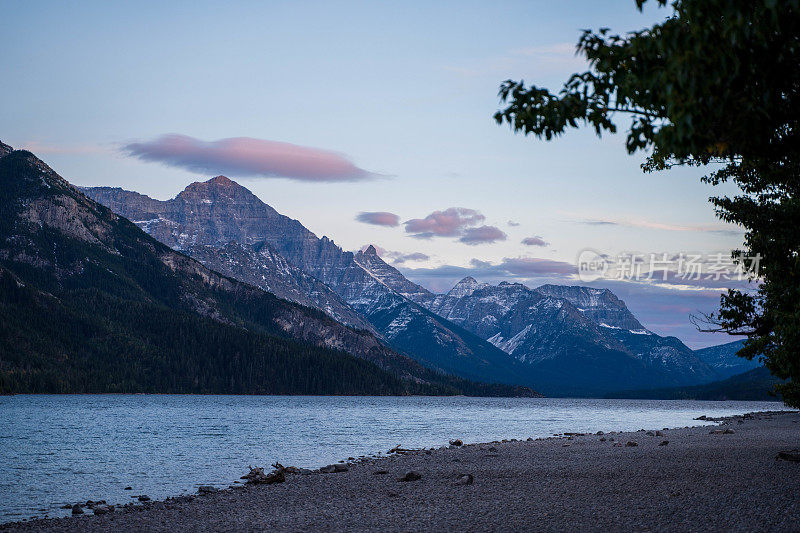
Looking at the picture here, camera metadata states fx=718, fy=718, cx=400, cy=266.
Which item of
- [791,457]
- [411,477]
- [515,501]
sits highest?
[791,457]

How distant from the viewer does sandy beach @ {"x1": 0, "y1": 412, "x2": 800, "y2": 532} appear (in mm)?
21422

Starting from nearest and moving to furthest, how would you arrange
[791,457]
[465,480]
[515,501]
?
[515,501] < [465,480] < [791,457]

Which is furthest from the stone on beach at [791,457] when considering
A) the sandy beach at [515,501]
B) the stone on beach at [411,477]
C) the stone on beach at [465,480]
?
the stone on beach at [411,477]

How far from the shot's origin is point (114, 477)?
160 ft

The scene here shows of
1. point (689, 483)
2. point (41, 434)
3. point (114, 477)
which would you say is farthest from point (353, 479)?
point (41, 434)

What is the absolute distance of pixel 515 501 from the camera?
2591 cm

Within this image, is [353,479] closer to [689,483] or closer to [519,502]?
[519,502]

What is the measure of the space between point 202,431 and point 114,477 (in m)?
51.6

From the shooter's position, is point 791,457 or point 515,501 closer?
point 515,501

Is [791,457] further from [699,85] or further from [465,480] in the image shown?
[699,85]

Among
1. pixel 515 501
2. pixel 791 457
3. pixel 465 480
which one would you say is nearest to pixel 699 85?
pixel 515 501

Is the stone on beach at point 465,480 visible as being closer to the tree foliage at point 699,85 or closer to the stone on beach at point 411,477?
the stone on beach at point 411,477

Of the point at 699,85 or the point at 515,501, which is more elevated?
the point at 699,85

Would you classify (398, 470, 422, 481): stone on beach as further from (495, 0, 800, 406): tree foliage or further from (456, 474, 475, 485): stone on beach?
(495, 0, 800, 406): tree foliage
